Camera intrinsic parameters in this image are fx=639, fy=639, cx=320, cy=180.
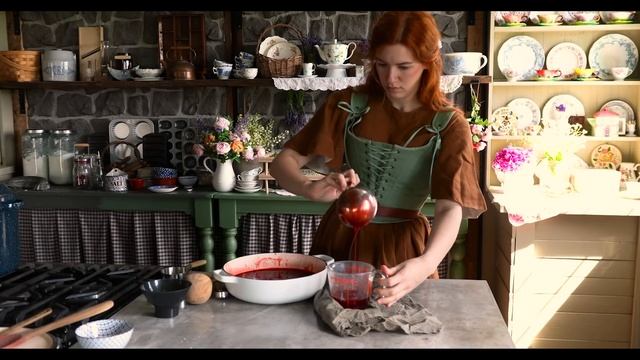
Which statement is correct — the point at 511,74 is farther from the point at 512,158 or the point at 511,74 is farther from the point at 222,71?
the point at 222,71

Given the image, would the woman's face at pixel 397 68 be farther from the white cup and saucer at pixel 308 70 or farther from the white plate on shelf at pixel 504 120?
the white plate on shelf at pixel 504 120

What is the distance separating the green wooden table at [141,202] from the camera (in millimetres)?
3484

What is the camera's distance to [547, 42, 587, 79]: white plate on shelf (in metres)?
3.58

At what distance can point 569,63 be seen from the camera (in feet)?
11.8

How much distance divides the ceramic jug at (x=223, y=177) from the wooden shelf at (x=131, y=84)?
449 mm

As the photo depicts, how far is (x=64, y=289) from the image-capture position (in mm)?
1674

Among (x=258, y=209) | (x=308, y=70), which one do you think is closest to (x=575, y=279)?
(x=258, y=209)

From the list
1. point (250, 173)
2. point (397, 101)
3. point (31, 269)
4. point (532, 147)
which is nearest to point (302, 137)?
point (397, 101)

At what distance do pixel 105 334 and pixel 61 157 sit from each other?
278cm

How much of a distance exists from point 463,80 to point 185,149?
5.56 feet

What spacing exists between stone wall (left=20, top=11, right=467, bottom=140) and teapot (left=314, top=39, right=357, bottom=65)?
201 millimetres

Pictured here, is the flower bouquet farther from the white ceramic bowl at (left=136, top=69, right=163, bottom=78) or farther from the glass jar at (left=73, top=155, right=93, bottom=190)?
the glass jar at (left=73, top=155, right=93, bottom=190)

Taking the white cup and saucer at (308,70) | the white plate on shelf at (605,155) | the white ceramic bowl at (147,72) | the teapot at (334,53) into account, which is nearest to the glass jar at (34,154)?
the white ceramic bowl at (147,72)

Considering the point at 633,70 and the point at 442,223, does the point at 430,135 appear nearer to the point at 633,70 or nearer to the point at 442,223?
the point at 442,223
